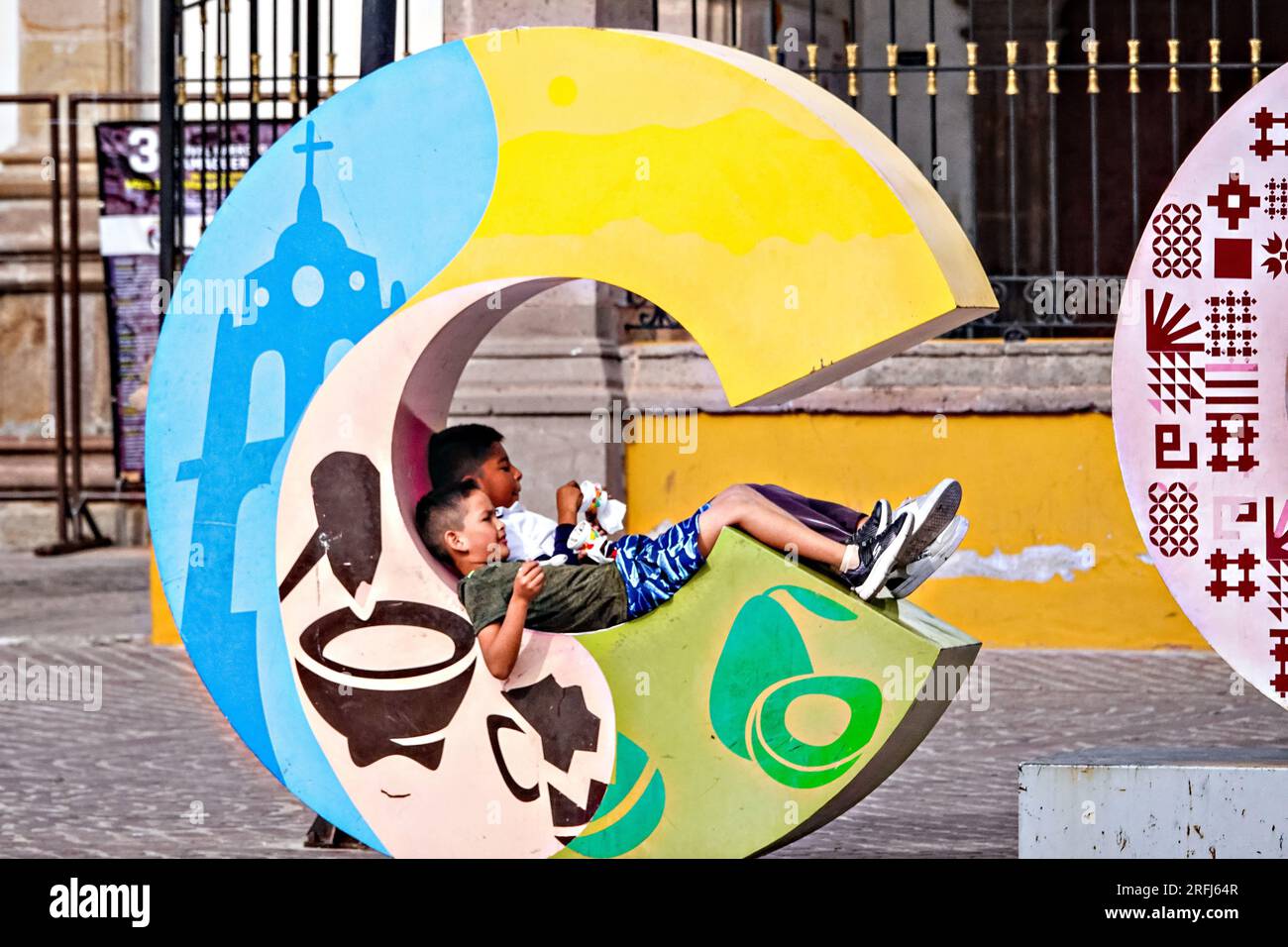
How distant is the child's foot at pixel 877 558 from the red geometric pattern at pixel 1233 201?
4.37 feet

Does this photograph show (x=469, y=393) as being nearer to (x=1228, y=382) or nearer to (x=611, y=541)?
(x=611, y=541)

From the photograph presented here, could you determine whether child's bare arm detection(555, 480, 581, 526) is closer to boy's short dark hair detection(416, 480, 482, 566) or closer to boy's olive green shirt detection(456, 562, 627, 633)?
boy's short dark hair detection(416, 480, 482, 566)

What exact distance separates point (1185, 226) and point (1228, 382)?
46cm

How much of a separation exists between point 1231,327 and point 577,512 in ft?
6.54

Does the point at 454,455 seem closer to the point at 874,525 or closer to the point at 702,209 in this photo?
the point at 702,209

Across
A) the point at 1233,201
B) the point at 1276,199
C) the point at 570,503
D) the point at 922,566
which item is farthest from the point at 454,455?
the point at 1276,199

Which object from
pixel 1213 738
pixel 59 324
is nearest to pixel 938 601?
pixel 1213 738

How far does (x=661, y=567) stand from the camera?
513cm

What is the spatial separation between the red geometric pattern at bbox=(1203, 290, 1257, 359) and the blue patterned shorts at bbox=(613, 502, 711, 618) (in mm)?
1552

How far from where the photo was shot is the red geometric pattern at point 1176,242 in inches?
214

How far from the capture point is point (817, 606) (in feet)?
16.4
